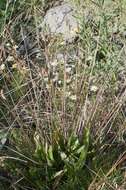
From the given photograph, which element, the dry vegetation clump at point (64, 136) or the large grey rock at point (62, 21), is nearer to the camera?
the dry vegetation clump at point (64, 136)

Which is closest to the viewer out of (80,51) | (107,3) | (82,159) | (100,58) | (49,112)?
(82,159)

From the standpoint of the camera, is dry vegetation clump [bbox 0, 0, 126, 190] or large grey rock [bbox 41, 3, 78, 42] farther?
large grey rock [bbox 41, 3, 78, 42]

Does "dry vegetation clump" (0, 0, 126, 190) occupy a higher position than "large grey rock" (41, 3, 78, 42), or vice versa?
"large grey rock" (41, 3, 78, 42)

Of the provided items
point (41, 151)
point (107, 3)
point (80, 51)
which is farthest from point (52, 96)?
point (107, 3)

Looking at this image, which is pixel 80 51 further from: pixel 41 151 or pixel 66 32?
pixel 41 151

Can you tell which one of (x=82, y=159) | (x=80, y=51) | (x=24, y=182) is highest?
(x=80, y=51)

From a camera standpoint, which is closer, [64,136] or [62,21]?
[64,136]

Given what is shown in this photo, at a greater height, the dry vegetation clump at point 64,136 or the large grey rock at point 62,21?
the large grey rock at point 62,21

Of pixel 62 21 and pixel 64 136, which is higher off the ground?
pixel 62 21
